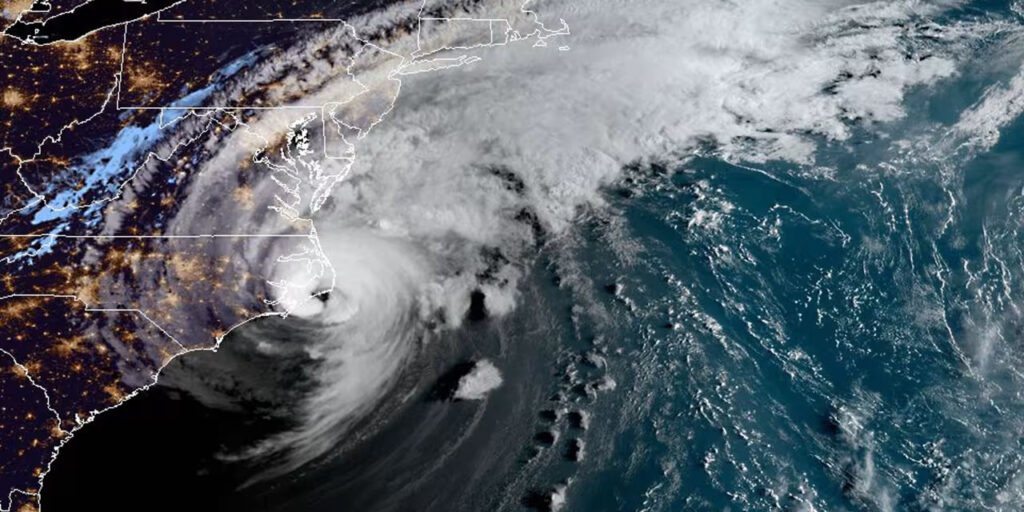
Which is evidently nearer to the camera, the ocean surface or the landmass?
the landmass

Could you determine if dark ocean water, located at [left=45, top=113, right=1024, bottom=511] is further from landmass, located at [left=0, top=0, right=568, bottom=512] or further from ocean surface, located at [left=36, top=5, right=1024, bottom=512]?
landmass, located at [left=0, top=0, right=568, bottom=512]

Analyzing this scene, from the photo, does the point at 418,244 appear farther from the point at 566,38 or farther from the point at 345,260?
the point at 566,38

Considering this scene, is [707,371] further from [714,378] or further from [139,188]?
[139,188]

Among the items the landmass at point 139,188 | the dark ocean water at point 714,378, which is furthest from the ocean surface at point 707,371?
the landmass at point 139,188

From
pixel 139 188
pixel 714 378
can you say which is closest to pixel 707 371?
pixel 714 378

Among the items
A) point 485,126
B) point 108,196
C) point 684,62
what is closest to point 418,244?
point 485,126

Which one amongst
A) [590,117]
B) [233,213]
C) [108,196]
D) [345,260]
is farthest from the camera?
[590,117]

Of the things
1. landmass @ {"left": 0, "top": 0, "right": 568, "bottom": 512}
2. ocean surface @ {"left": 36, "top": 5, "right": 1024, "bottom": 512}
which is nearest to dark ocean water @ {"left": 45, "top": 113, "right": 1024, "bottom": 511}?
ocean surface @ {"left": 36, "top": 5, "right": 1024, "bottom": 512}

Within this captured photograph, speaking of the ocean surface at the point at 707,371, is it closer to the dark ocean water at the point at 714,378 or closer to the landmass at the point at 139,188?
the dark ocean water at the point at 714,378

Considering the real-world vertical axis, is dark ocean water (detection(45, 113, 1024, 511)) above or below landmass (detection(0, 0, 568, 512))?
below
